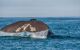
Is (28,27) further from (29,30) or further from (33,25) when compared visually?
(29,30)

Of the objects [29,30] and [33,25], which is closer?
[29,30]

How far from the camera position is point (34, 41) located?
2719 inches

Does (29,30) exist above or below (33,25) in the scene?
below

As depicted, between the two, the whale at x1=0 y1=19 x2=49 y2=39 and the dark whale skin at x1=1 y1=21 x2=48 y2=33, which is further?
the dark whale skin at x1=1 y1=21 x2=48 y2=33

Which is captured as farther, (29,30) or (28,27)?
(28,27)

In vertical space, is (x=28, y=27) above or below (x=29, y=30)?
above

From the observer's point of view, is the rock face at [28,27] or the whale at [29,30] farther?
the rock face at [28,27]

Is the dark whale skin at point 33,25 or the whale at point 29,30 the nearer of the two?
the whale at point 29,30

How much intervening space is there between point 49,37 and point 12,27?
6886 mm

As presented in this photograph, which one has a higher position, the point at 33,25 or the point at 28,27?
the point at 33,25

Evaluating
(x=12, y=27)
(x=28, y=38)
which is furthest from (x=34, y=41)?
(x=12, y=27)

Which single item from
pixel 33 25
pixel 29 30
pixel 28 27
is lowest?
pixel 29 30

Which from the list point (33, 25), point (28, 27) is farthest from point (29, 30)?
point (33, 25)

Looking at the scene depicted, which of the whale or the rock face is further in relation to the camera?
the rock face
